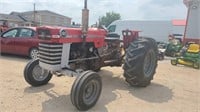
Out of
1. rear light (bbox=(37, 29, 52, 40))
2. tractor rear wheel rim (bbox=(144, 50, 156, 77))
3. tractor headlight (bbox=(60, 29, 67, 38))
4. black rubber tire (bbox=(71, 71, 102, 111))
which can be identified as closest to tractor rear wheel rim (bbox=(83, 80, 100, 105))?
black rubber tire (bbox=(71, 71, 102, 111))

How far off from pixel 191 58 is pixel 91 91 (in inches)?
287

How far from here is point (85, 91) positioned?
17.0 feet

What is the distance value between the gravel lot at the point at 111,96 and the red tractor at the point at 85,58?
0.29 m

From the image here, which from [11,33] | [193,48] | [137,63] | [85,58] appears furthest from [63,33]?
[193,48]

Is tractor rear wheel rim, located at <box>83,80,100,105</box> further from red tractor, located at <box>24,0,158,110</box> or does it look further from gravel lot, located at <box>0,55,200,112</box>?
gravel lot, located at <box>0,55,200,112</box>

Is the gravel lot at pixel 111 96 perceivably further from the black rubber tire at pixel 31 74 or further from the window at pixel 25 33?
the window at pixel 25 33

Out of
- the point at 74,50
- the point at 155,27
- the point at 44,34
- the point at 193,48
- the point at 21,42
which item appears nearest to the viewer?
the point at 44,34

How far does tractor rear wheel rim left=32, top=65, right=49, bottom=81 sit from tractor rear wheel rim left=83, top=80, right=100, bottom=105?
1727 millimetres

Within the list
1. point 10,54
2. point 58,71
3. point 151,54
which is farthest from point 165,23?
point 58,71

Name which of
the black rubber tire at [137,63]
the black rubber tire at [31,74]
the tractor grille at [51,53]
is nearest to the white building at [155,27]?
the black rubber tire at [137,63]

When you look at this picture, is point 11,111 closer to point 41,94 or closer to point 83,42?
point 41,94

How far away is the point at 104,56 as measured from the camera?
7230mm

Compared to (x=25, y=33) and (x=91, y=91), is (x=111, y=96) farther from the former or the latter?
(x=25, y=33)

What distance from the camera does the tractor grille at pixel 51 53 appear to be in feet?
18.3
